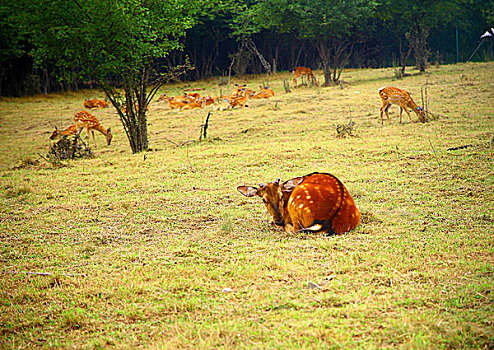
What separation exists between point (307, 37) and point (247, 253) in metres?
20.4

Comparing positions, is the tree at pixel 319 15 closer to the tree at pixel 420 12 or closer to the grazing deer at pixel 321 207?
the tree at pixel 420 12

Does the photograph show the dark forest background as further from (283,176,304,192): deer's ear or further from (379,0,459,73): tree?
(283,176,304,192): deer's ear

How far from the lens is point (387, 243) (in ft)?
13.5

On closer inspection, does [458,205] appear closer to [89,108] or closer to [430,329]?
[430,329]

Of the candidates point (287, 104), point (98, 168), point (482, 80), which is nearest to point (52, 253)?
point (98, 168)

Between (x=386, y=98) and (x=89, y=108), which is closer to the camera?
(x=386, y=98)

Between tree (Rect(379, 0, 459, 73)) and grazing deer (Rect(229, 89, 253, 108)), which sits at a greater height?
tree (Rect(379, 0, 459, 73))

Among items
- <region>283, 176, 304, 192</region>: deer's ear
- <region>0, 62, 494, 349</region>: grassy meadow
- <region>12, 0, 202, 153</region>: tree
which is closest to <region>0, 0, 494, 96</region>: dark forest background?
<region>12, 0, 202, 153</region>: tree

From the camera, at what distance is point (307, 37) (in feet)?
75.3

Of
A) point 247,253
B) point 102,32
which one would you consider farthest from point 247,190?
point 102,32

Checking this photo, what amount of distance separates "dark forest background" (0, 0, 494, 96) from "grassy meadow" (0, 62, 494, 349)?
172 inches

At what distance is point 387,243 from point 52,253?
3.03 meters

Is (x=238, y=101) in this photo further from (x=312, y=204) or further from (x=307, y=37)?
(x=312, y=204)

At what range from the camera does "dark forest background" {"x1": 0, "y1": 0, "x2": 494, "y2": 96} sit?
21.1 m
